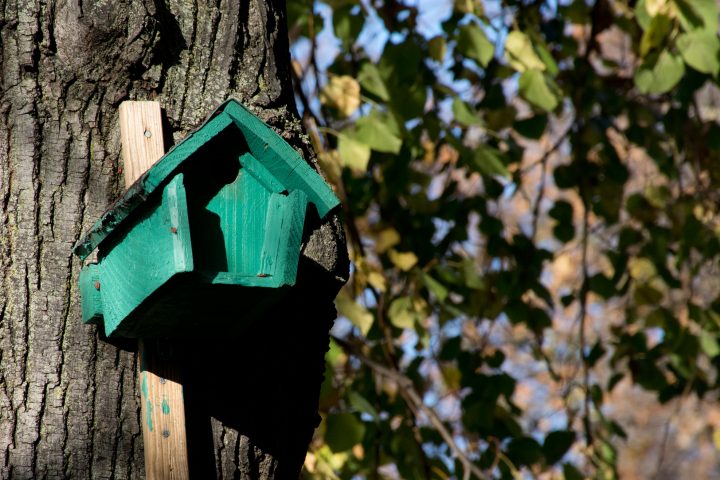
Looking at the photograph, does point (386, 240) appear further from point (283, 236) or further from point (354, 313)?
point (283, 236)

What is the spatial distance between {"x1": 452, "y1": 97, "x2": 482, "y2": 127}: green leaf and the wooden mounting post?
4.10ft

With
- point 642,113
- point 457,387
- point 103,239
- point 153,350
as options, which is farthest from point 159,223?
point 642,113

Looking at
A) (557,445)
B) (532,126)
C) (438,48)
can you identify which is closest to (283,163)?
(438,48)

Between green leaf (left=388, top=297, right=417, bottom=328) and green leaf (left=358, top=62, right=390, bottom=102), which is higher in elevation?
green leaf (left=358, top=62, right=390, bottom=102)

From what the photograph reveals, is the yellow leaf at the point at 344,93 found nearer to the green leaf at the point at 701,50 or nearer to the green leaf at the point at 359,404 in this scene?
the green leaf at the point at 359,404

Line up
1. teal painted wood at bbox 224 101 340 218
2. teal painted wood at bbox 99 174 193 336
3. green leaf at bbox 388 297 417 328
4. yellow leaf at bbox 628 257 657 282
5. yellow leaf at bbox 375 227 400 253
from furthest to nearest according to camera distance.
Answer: yellow leaf at bbox 628 257 657 282 < yellow leaf at bbox 375 227 400 253 < green leaf at bbox 388 297 417 328 < teal painted wood at bbox 224 101 340 218 < teal painted wood at bbox 99 174 193 336

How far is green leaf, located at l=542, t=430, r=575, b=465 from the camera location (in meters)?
2.83

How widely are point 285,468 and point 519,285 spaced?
72.2 inches

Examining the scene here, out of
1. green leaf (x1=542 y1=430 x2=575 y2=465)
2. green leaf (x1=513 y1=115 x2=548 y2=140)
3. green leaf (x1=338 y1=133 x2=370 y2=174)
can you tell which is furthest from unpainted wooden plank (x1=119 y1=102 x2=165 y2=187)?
green leaf (x1=542 y1=430 x2=575 y2=465)

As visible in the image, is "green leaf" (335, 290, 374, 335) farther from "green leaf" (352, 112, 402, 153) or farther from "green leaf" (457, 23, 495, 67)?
"green leaf" (457, 23, 495, 67)

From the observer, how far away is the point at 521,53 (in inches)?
94.1

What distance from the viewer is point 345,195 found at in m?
2.61

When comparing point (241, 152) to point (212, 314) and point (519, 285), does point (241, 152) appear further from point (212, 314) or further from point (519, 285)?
point (519, 285)

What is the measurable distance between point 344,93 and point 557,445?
1268 mm
